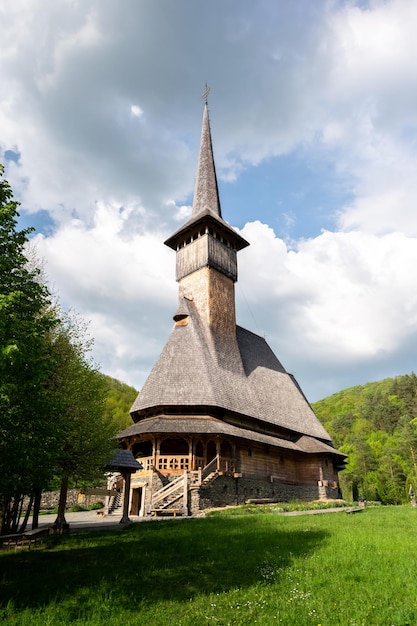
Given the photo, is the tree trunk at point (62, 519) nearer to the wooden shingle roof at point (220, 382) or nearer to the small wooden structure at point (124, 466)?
the small wooden structure at point (124, 466)

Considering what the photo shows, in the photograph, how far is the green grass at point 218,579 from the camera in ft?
21.1

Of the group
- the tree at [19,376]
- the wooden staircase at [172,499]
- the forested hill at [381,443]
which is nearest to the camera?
the tree at [19,376]

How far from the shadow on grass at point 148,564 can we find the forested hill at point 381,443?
1256 inches

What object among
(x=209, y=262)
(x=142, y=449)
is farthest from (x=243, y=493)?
(x=209, y=262)

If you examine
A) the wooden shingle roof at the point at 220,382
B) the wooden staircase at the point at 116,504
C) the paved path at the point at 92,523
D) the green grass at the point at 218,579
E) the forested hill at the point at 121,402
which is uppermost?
the forested hill at the point at 121,402

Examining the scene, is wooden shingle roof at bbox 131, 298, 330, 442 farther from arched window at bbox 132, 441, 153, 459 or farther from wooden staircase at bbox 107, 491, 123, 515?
wooden staircase at bbox 107, 491, 123, 515

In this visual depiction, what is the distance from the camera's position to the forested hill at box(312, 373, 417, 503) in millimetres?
54800

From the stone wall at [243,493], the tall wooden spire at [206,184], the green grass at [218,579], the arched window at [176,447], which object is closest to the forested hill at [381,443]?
the stone wall at [243,493]

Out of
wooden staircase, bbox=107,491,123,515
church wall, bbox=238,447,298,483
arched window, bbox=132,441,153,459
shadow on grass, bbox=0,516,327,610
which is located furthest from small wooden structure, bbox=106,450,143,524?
arched window, bbox=132,441,153,459

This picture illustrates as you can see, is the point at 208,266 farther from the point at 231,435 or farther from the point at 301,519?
the point at 301,519

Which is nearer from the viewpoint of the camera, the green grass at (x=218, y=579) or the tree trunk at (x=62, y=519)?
the green grass at (x=218, y=579)

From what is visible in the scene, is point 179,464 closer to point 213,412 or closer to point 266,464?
point 213,412

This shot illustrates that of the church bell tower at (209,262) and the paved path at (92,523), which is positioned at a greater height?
the church bell tower at (209,262)

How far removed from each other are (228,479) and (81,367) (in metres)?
11.8
